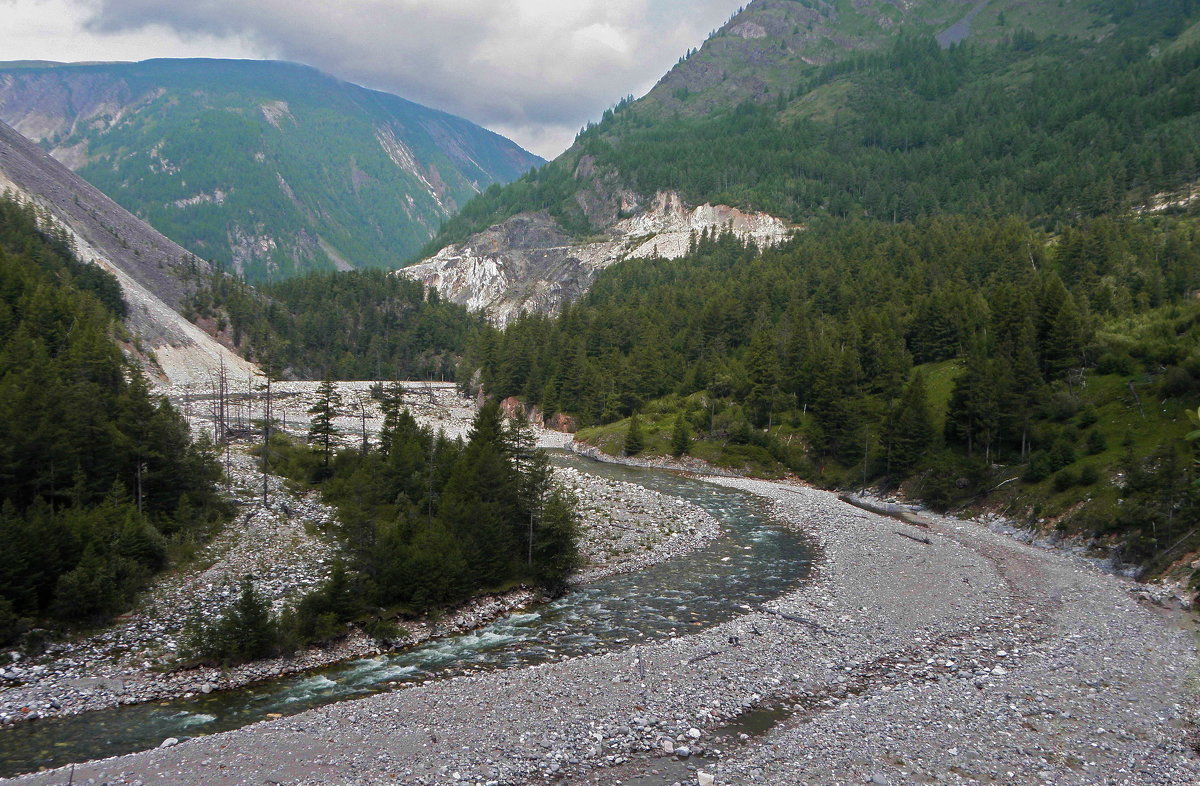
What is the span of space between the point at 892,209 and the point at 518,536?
624 ft

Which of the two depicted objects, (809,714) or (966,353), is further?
(966,353)

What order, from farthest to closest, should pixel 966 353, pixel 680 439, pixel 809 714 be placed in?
pixel 680 439
pixel 966 353
pixel 809 714

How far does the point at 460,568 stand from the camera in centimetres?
3050

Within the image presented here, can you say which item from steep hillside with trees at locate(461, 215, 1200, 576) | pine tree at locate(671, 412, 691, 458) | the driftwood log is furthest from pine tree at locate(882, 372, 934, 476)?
pine tree at locate(671, 412, 691, 458)

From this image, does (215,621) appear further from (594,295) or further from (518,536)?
(594,295)

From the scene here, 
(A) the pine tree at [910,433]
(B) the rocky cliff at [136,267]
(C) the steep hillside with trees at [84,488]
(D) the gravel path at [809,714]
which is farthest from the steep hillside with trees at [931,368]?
(B) the rocky cliff at [136,267]

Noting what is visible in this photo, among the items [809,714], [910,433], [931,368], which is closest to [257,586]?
[809,714]

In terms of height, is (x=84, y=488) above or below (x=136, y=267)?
below

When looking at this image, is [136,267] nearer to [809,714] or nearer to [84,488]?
[84,488]

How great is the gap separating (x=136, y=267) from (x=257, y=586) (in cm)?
18633

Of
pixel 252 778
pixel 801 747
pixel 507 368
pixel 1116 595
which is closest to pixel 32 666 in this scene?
pixel 252 778

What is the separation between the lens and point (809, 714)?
67.9 ft

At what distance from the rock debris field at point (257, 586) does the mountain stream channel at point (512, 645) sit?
0.95m

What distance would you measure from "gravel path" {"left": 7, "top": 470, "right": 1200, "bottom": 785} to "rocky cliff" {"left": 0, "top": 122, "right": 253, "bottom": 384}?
410ft
